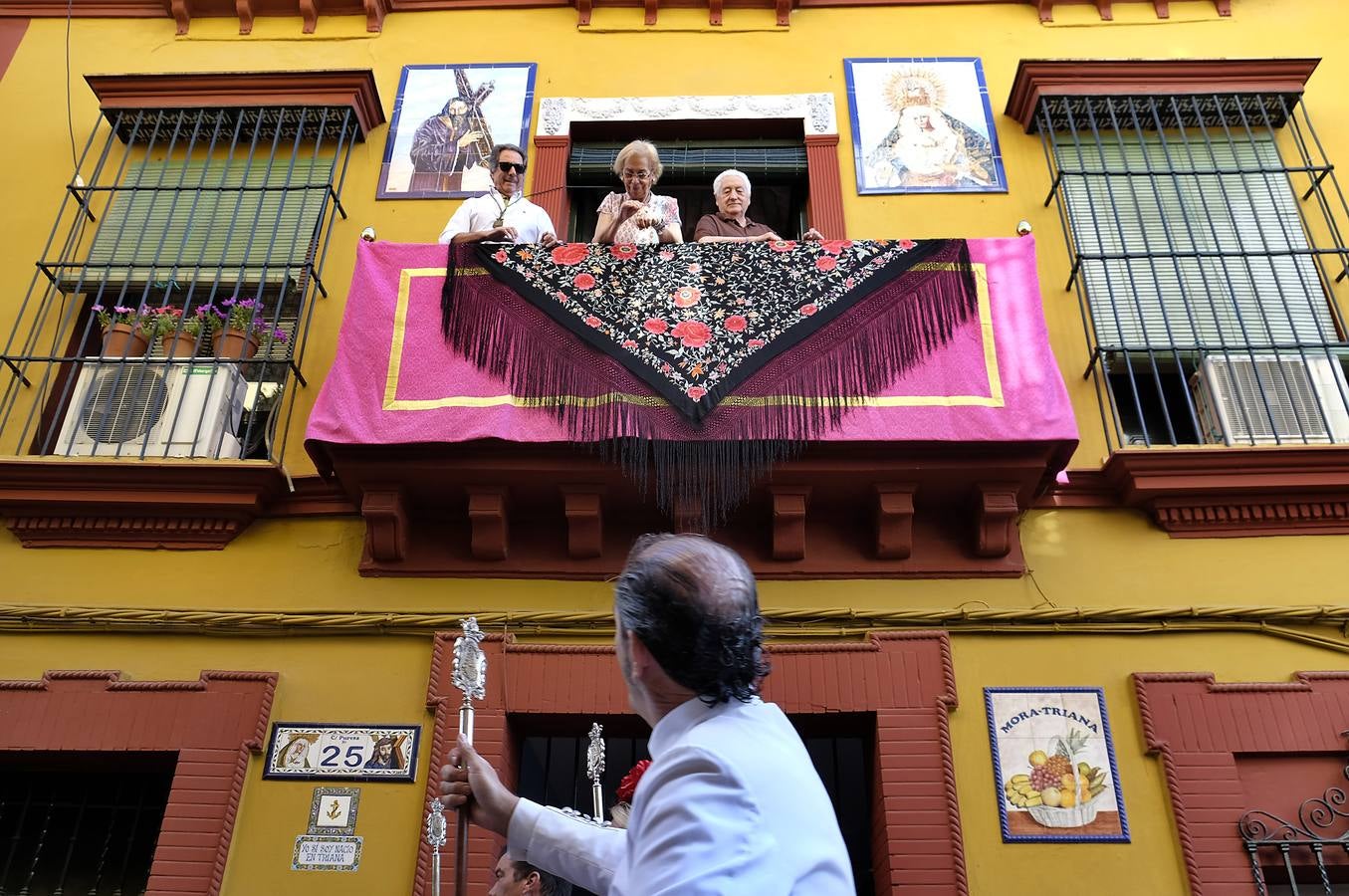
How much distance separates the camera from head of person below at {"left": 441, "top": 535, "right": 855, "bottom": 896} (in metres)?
1.69

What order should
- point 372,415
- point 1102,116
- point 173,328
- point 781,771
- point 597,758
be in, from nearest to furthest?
point 781,771 → point 597,758 → point 372,415 → point 173,328 → point 1102,116

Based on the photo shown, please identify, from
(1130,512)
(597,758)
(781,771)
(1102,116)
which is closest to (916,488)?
(1130,512)

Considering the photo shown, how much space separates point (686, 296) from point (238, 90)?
3604 mm

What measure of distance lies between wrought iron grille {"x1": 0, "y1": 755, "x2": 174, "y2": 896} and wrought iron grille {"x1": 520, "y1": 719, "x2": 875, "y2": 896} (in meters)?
1.70

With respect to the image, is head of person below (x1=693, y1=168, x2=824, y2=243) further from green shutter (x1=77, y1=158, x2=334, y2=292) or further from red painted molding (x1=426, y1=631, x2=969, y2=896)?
red painted molding (x1=426, y1=631, x2=969, y2=896)

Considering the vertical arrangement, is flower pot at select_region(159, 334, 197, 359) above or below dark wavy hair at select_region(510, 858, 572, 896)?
above

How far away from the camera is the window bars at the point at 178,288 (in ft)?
19.9

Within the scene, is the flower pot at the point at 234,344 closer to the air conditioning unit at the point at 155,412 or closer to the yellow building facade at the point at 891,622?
the air conditioning unit at the point at 155,412

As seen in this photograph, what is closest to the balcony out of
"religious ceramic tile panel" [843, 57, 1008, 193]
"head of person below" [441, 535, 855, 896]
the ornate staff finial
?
"religious ceramic tile panel" [843, 57, 1008, 193]

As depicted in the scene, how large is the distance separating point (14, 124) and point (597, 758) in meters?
6.20

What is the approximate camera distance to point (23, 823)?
5.51 m

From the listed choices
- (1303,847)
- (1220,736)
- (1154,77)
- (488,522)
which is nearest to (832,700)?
(1220,736)

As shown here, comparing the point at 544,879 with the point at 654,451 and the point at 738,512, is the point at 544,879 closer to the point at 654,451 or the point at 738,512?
the point at 654,451

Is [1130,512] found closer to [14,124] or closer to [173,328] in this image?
[173,328]
